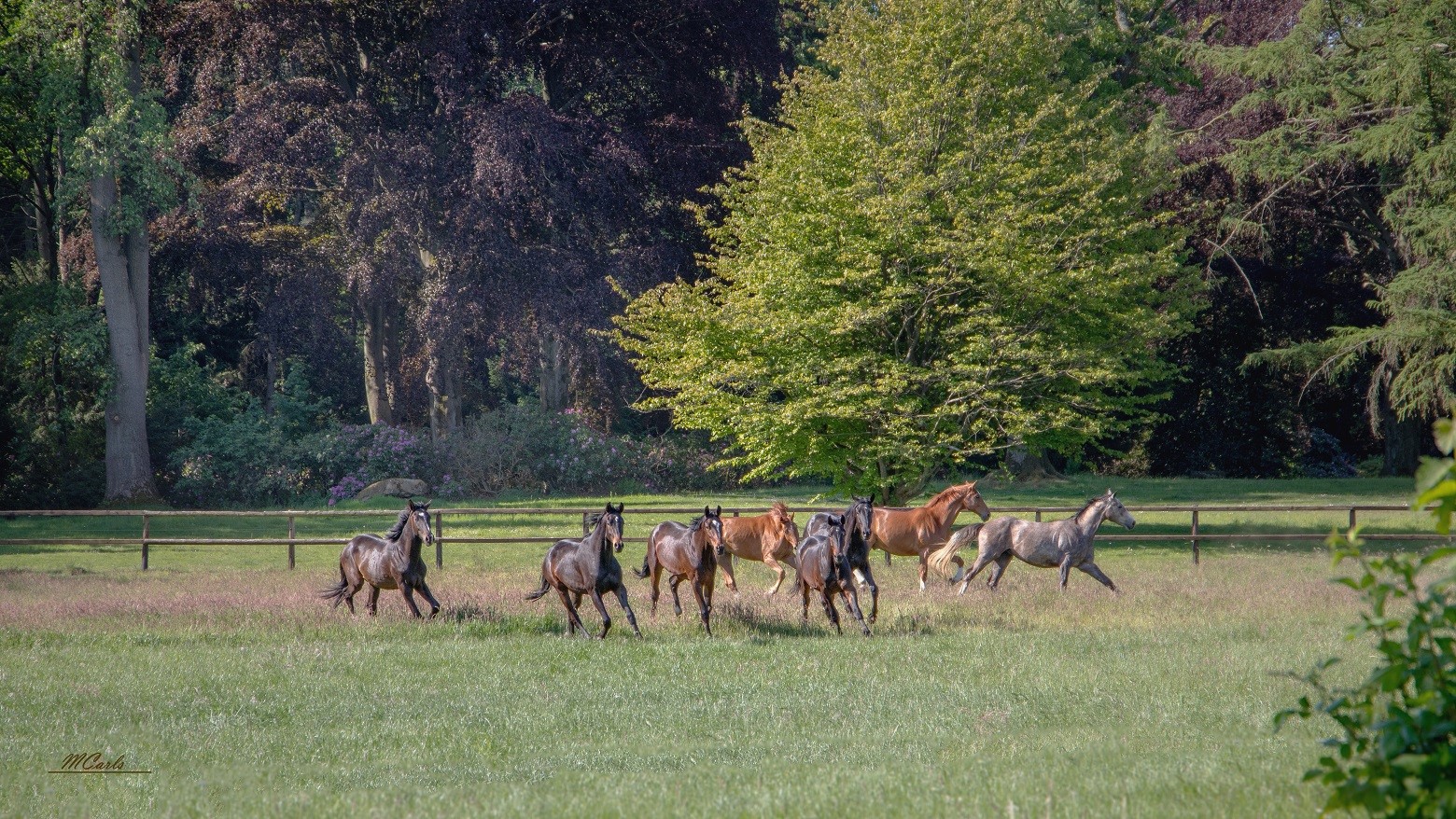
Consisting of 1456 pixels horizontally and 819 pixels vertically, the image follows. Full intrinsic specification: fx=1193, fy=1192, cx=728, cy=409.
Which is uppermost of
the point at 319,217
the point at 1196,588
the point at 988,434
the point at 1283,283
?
the point at 319,217

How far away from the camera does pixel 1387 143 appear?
29.2 m

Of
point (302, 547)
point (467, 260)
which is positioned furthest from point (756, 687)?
point (467, 260)

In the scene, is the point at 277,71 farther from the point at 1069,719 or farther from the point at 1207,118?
the point at 1069,719

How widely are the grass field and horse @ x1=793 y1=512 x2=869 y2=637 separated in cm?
45

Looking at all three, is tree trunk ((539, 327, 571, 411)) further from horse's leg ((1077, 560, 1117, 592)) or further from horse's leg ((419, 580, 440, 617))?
horse's leg ((419, 580, 440, 617))

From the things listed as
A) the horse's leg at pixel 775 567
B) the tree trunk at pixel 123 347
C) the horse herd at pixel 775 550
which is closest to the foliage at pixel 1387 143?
the horse herd at pixel 775 550

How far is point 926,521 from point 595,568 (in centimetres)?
705

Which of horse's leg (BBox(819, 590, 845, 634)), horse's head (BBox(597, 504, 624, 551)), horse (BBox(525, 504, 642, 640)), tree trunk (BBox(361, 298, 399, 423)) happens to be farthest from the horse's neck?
tree trunk (BBox(361, 298, 399, 423))

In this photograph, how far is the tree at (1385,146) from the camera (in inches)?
1128

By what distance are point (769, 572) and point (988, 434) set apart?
5.27 metres

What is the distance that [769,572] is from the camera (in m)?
21.8

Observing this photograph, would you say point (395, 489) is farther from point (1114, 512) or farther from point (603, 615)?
point (1114, 512)

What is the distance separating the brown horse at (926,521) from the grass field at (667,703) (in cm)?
86

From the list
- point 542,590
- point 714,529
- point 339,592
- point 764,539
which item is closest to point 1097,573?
point 764,539
